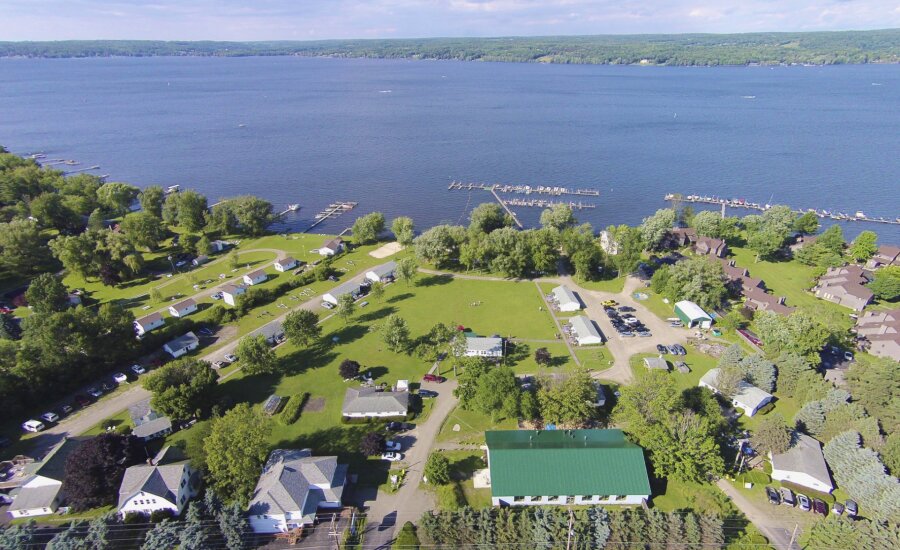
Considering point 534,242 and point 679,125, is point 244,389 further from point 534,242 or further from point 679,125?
point 679,125

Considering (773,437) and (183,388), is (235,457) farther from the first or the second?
(773,437)

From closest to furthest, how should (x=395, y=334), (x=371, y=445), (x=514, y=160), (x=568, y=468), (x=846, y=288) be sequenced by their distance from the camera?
(x=568, y=468) < (x=371, y=445) < (x=395, y=334) < (x=846, y=288) < (x=514, y=160)

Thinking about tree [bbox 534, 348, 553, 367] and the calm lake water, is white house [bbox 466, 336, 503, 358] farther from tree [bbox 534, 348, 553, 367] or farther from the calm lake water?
the calm lake water

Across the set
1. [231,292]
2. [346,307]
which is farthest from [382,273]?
[231,292]

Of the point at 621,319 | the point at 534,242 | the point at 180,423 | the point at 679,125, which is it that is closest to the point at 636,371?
the point at 621,319

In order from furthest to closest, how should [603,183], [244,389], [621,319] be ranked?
[603,183], [621,319], [244,389]

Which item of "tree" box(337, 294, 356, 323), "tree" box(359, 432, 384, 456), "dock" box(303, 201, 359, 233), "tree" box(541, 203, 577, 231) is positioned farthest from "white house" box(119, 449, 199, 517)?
"dock" box(303, 201, 359, 233)
